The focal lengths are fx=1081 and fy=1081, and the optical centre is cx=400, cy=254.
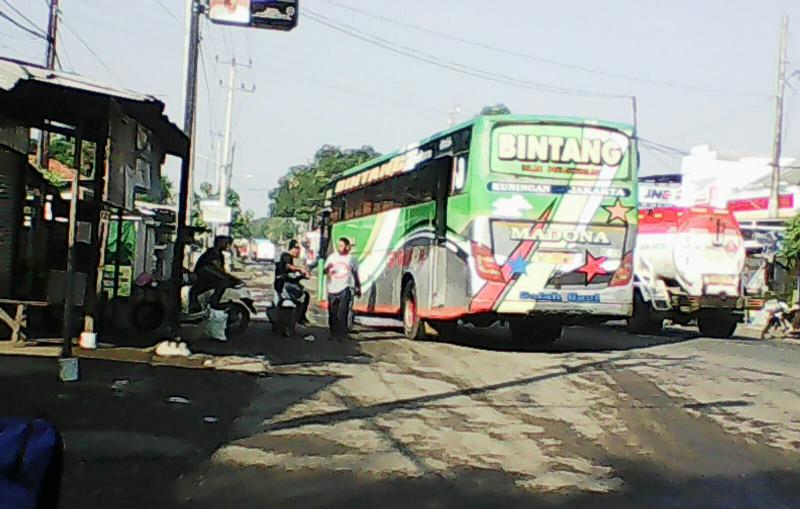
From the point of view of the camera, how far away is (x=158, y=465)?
7621 mm

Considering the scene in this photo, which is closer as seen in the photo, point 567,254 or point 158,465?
point 158,465

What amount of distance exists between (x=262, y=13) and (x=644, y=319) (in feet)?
43.2

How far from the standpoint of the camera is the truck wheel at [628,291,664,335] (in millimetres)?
23297

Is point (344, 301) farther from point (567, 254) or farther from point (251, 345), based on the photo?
point (567, 254)

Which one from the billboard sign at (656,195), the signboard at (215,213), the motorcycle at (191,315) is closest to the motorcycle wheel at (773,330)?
the billboard sign at (656,195)

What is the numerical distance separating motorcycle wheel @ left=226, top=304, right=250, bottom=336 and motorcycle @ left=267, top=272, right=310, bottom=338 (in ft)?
1.84

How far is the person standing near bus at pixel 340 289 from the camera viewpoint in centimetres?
1805

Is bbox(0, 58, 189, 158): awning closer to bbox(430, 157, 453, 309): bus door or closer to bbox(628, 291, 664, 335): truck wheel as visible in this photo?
bbox(430, 157, 453, 309): bus door

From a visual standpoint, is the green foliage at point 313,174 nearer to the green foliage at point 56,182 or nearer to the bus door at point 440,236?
the green foliage at point 56,182

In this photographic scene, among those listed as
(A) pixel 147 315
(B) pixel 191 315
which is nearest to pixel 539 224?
(B) pixel 191 315

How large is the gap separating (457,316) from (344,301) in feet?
6.96

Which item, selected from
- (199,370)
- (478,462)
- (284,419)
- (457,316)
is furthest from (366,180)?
(478,462)

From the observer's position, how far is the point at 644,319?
23.4 m

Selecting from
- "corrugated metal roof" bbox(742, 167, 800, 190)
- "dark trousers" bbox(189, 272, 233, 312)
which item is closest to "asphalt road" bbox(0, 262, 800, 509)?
"dark trousers" bbox(189, 272, 233, 312)
